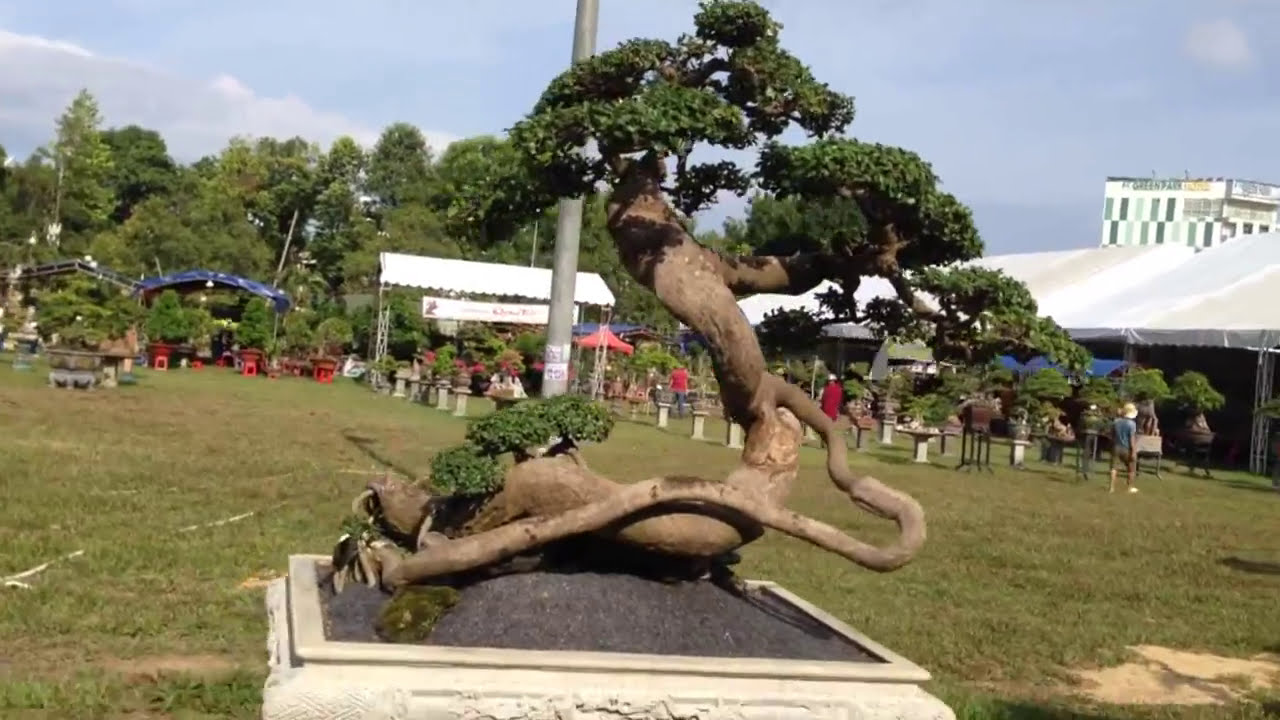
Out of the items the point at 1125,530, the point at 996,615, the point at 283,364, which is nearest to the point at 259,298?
the point at 283,364

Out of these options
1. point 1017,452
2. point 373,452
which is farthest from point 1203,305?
point 373,452

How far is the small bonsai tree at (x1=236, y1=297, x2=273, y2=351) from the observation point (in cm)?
3719

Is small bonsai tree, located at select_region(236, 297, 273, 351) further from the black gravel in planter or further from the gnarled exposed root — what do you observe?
the gnarled exposed root

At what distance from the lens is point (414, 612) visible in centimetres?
529

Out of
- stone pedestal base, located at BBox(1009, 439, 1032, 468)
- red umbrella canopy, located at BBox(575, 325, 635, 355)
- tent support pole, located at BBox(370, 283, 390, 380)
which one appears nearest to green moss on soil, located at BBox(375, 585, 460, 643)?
stone pedestal base, located at BBox(1009, 439, 1032, 468)

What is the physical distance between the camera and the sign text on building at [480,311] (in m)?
33.1

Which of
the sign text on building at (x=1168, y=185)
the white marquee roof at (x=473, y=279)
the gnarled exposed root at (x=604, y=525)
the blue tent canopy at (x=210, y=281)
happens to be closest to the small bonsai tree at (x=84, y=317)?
the white marquee roof at (x=473, y=279)

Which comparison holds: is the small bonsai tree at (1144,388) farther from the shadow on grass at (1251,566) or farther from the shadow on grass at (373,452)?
the shadow on grass at (373,452)

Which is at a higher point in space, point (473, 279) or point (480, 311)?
point (473, 279)

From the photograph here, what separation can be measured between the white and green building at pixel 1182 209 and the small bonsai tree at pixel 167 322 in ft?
170

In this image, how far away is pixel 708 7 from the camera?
18.5 feet

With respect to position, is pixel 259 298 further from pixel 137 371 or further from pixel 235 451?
pixel 235 451

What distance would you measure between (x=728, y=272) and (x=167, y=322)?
3319cm

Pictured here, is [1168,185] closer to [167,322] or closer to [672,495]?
[167,322]
